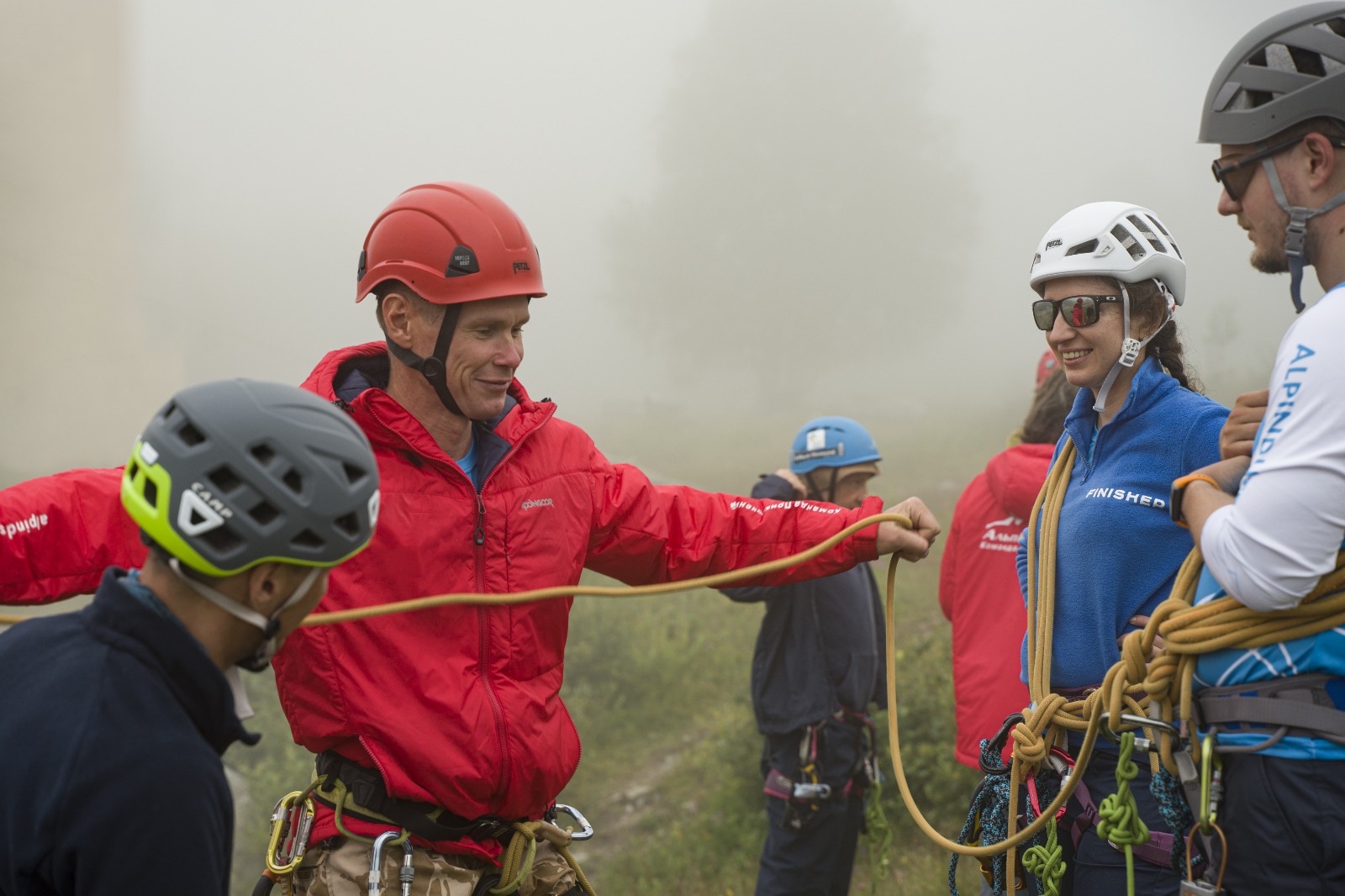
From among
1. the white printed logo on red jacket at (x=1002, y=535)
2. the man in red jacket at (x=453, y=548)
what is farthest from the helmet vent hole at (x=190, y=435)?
the white printed logo on red jacket at (x=1002, y=535)

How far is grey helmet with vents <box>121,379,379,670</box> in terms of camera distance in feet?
7.25

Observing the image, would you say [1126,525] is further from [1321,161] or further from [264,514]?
[264,514]

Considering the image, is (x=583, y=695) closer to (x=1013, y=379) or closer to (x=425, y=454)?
(x=425, y=454)

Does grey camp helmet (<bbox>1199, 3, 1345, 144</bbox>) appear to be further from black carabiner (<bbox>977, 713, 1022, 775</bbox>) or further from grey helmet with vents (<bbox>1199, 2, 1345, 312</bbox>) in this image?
black carabiner (<bbox>977, 713, 1022, 775</bbox>)

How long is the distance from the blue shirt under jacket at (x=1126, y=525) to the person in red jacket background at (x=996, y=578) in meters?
1.74

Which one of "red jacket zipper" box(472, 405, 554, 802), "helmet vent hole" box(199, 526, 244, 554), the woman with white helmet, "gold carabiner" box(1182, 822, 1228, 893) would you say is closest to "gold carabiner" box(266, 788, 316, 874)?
"red jacket zipper" box(472, 405, 554, 802)

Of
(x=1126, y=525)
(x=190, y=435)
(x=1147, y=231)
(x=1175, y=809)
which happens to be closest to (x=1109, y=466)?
(x=1126, y=525)

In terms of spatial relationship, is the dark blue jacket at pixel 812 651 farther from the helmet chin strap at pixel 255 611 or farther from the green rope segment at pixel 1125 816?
the helmet chin strap at pixel 255 611

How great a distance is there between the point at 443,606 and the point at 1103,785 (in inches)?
87.2

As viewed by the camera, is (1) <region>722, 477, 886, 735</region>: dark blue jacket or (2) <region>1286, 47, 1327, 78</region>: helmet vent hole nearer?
(2) <region>1286, 47, 1327, 78</region>: helmet vent hole

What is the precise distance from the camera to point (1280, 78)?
2.79 metres

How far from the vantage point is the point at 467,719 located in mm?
3305

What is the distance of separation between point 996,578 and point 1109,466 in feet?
7.01

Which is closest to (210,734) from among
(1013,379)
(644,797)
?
(644,797)
